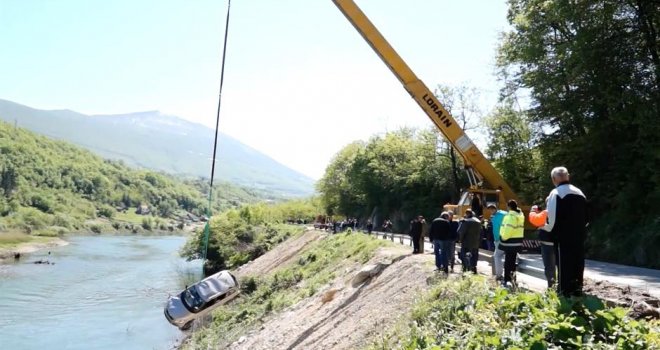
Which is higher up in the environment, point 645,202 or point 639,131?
point 639,131

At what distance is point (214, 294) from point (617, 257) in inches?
655

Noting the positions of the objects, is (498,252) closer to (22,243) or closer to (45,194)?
(22,243)

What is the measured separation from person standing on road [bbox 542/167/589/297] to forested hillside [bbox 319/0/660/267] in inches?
570

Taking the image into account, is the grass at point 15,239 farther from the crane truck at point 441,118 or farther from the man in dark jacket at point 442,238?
the man in dark jacket at point 442,238

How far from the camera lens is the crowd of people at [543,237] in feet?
24.2

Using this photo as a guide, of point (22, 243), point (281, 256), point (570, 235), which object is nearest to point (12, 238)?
point (22, 243)

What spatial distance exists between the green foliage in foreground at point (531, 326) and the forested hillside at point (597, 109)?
1469 centimetres

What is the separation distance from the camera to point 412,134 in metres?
63.7

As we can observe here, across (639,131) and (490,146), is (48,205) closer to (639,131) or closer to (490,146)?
(490,146)

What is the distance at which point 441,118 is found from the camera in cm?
2248

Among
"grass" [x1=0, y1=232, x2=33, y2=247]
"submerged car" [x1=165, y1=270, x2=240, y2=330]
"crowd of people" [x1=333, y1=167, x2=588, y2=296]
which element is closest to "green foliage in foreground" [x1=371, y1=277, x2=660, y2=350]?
"crowd of people" [x1=333, y1=167, x2=588, y2=296]

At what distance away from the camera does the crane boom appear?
21516 mm

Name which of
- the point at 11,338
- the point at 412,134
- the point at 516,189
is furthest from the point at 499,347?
the point at 412,134

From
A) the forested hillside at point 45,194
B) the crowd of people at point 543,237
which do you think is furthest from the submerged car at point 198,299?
the forested hillside at point 45,194
